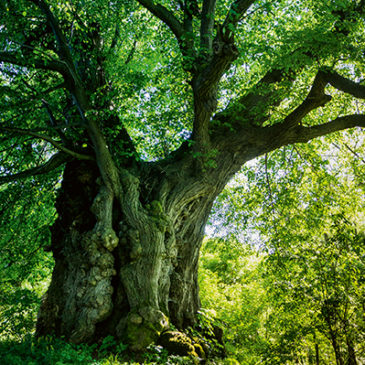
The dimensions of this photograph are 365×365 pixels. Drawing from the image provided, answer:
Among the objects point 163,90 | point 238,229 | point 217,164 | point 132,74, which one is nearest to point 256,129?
point 217,164

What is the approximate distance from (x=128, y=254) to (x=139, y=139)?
102 inches

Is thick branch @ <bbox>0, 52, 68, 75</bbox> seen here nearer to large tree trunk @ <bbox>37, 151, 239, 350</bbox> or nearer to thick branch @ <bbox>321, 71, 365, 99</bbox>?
large tree trunk @ <bbox>37, 151, 239, 350</bbox>

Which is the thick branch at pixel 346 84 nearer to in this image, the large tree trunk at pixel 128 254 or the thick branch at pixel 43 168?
the large tree trunk at pixel 128 254

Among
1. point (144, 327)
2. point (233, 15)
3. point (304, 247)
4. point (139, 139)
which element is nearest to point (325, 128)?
point (304, 247)

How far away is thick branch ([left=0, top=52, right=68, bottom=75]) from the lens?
5.04 metres

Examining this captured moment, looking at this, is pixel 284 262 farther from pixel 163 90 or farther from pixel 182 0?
pixel 182 0

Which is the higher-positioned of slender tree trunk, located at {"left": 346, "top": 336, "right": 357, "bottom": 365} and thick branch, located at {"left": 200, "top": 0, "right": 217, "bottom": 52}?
thick branch, located at {"left": 200, "top": 0, "right": 217, "bottom": 52}

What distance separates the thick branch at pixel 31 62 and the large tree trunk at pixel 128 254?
1.91 m

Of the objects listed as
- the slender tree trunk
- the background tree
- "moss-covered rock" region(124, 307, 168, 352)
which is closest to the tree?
"moss-covered rock" region(124, 307, 168, 352)

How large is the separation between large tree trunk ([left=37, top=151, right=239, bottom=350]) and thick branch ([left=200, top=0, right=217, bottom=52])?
2.42 m

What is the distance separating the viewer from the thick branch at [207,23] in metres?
5.75

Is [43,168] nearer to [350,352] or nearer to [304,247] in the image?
[304,247]

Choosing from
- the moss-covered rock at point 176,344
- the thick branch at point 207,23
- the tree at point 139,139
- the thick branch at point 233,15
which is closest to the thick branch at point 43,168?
the tree at point 139,139

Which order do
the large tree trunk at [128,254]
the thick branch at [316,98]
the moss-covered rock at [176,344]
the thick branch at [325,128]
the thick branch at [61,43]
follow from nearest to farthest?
1. the moss-covered rock at [176,344]
2. the large tree trunk at [128,254]
3. the thick branch at [61,43]
4. the thick branch at [316,98]
5. the thick branch at [325,128]
